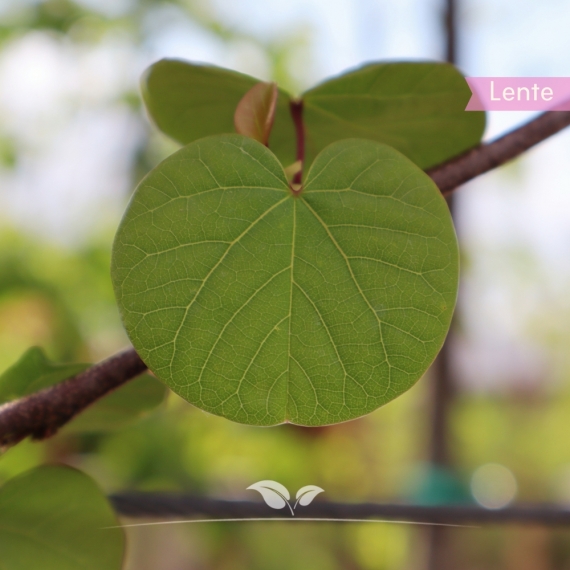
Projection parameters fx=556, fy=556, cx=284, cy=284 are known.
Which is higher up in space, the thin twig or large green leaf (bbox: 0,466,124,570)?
large green leaf (bbox: 0,466,124,570)

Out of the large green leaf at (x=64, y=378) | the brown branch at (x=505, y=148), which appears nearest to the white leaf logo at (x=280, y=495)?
the large green leaf at (x=64, y=378)

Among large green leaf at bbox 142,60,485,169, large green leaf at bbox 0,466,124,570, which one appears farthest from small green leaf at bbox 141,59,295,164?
large green leaf at bbox 0,466,124,570

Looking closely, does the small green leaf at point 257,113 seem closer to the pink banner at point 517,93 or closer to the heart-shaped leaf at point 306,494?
the pink banner at point 517,93

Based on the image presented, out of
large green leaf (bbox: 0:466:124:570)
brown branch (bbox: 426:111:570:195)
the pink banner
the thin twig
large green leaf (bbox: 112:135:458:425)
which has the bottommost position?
the thin twig

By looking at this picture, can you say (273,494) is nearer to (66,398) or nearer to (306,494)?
(306,494)

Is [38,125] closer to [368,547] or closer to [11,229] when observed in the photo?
[11,229]

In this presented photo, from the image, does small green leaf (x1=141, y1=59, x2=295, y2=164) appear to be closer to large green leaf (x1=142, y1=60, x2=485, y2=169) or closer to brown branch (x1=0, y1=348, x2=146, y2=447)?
large green leaf (x1=142, y1=60, x2=485, y2=169)

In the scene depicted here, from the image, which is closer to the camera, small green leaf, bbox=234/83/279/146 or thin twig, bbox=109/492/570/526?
small green leaf, bbox=234/83/279/146
